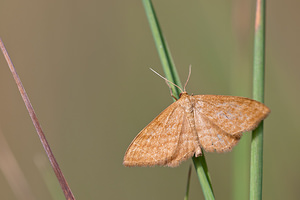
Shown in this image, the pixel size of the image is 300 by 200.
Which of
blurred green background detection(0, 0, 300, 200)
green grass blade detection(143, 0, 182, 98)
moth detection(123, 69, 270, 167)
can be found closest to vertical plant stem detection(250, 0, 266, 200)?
moth detection(123, 69, 270, 167)

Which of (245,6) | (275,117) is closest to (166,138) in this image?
(245,6)

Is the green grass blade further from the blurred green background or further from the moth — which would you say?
the blurred green background

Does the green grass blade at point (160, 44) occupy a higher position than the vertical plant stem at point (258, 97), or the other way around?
the green grass blade at point (160, 44)

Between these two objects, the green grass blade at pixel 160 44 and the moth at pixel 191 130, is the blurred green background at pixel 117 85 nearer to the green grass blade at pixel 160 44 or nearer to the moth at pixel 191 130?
the moth at pixel 191 130

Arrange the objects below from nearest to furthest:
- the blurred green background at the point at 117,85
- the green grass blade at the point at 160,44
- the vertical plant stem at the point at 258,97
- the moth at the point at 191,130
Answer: the vertical plant stem at the point at 258,97 → the green grass blade at the point at 160,44 → the moth at the point at 191,130 → the blurred green background at the point at 117,85

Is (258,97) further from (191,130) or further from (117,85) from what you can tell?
(117,85)

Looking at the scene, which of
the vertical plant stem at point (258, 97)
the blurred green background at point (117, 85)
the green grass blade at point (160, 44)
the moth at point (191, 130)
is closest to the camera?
the vertical plant stem at point (258, 97)

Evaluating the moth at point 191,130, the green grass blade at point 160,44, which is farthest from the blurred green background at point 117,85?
the green grass blade at point 160,44

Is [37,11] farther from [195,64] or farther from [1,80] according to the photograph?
[195,64]

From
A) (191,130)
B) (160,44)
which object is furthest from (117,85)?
(160,44)
